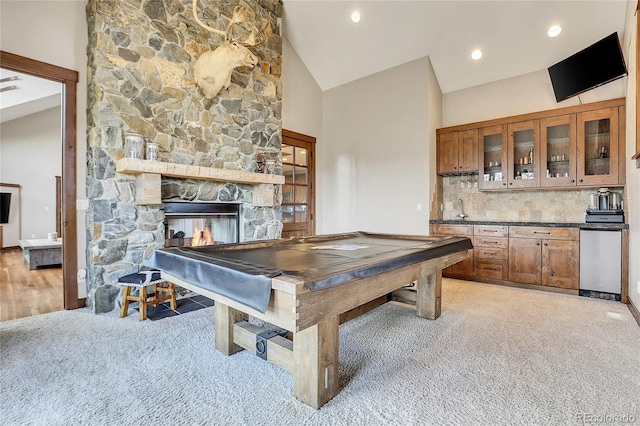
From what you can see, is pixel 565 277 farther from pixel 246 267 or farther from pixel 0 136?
pixel 0 136

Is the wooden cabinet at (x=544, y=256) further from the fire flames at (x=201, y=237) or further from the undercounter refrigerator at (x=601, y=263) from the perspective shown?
the fire flames at (x=201, y=237)

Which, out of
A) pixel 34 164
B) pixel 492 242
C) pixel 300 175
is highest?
pixel 34 164

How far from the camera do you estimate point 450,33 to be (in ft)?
13.9

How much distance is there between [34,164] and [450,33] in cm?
926

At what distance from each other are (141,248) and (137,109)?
1455 mm

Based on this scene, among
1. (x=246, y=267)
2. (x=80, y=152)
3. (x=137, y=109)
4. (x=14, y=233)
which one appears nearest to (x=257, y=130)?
(x=137, y=109)

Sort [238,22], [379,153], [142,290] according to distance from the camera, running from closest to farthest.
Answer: [142,290], [238,22], [379,153]

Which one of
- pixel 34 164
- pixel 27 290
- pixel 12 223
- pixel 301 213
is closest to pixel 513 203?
pixel 301 213

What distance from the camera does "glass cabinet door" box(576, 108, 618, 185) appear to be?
3.68 meters

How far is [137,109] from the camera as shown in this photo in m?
3.25

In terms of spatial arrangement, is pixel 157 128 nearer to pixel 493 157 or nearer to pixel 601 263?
pixel 493 157

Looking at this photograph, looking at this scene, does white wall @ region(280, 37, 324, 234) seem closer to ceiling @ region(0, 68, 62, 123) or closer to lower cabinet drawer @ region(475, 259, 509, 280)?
lower cabinet drawer @ region(475, 259, 509, 280)

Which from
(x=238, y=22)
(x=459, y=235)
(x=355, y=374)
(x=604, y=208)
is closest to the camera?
(x=355, y=374)

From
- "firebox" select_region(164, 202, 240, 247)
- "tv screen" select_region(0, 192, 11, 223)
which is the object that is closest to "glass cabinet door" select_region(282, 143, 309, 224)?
"firebox" select_region(164, 202, 240, 247)
